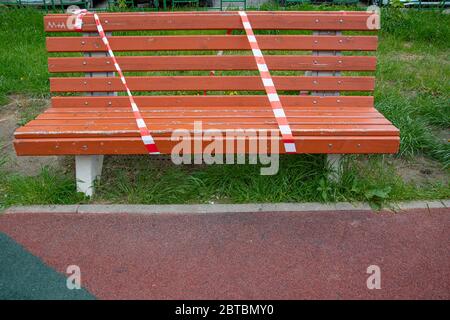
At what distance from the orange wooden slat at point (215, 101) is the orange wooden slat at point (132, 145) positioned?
609 millimetres

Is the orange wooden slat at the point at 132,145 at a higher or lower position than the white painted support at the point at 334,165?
higher

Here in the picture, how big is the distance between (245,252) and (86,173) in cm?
124

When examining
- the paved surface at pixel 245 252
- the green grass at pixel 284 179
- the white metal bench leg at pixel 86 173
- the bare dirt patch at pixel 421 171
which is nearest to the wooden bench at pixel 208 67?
the white metal bench leg at pixel 86 173

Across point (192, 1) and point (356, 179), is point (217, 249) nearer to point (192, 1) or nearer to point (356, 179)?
point (356, 179)

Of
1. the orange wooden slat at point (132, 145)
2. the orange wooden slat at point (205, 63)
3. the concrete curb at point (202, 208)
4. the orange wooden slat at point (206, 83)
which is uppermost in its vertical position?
the orange wooden slat at point (205, 63)

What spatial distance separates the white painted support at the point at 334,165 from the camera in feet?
11.8

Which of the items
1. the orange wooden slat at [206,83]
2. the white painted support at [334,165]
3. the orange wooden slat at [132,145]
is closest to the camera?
the orange wooden slat at [132,145]

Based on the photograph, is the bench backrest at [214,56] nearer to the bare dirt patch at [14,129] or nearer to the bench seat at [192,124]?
the bench seat at [192,124]

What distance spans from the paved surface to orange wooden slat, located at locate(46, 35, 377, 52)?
3.87 feet

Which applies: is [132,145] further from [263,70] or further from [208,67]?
[263,70]

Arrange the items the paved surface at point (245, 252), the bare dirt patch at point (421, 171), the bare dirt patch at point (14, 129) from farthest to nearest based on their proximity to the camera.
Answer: the bare dirt patch at point (14, 129)
the bare dirt patch at point (421, 171)
the paved surface at point (245, 252)

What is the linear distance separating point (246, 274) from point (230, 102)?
4.61ft

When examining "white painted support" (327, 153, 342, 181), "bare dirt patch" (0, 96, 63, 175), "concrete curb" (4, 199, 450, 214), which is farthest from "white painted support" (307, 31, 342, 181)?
"bare dirt patch" (0, 96, 63, 175)

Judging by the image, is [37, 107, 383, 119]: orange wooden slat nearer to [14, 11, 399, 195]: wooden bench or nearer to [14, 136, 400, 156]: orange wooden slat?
[14, 11, 399, 195]: wooden bench
